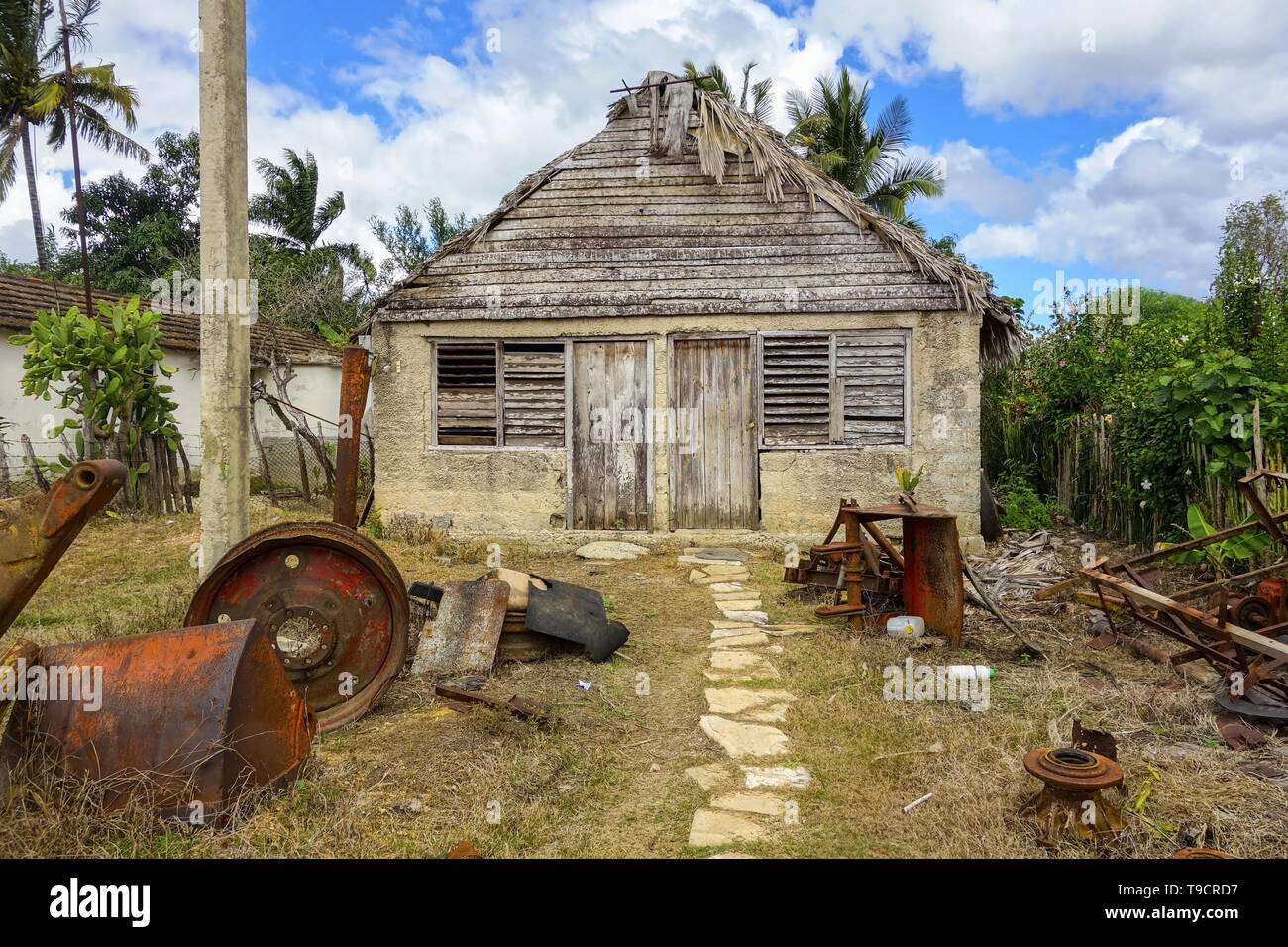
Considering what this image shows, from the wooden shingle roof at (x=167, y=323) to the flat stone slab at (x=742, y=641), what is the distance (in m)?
11.7

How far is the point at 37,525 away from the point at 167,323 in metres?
17.9

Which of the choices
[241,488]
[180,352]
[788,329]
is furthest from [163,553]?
[180,352]

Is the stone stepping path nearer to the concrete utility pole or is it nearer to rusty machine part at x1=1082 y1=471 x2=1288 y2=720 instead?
rusty machine part at x1=1082 y1=471 x2=1288 y2=720

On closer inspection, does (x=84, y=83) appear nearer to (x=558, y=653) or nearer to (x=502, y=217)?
(x=502, y=217)

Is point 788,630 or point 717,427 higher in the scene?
point 717,427

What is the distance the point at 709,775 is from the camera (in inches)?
153

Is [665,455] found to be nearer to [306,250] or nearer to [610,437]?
[610,437]

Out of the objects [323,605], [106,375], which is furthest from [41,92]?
[323,605]

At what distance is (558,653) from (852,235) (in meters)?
6.61

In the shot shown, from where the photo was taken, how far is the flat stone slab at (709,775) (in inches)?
149

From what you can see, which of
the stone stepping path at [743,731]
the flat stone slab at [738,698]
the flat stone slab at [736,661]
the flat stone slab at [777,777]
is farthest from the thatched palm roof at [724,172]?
the flat stone slab at [777,777]

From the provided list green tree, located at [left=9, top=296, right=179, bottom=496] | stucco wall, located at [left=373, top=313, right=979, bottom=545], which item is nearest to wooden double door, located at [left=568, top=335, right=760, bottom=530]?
stucco wall, located at [left=373, top=313, right=979, bottom=545]
